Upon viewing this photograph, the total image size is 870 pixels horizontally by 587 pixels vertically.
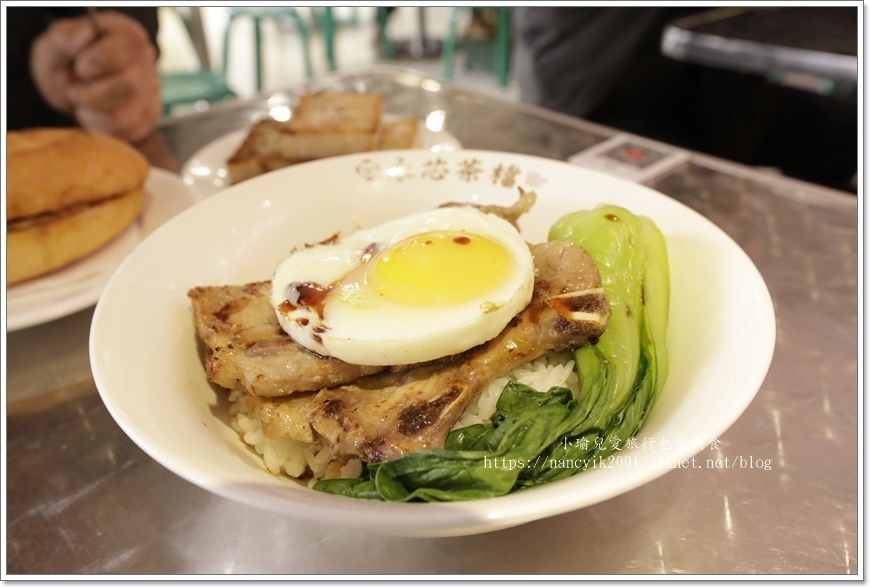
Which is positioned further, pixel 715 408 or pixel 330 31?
pixel 330 31

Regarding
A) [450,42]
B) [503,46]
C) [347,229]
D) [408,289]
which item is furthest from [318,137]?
[450,42]

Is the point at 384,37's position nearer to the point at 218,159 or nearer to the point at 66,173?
the point at 218,159

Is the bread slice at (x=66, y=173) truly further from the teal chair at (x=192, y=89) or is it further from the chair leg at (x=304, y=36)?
the chair leg at (x=304, y=36)

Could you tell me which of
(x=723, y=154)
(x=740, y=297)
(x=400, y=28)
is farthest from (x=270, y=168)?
(x=400, y=28)

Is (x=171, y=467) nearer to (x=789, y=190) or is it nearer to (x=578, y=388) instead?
(x=578, y=388)

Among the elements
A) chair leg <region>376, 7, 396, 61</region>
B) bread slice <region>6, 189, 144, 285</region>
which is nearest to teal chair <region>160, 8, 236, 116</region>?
bread slice <region>6, 189, 144, 285</region>
